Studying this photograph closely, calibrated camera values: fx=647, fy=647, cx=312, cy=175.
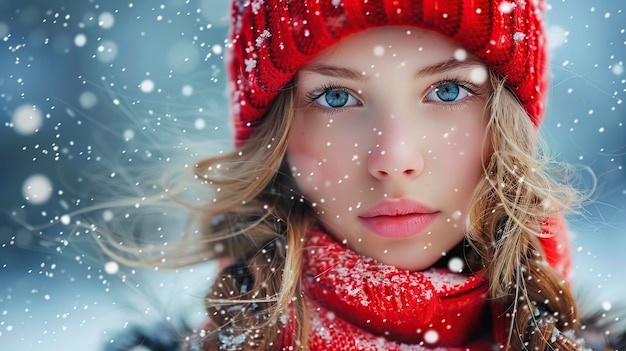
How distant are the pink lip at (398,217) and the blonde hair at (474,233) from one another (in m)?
0.09

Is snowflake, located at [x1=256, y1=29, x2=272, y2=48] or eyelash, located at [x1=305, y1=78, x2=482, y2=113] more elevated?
snowflake, located at [x1=256, y1=29, x2=272, y2=48]

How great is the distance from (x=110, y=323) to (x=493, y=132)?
931 mm

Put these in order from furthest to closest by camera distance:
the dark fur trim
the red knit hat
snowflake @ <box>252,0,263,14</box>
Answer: the dark fur trim < snowflake @ <box>252,0,263,14</box> < the red knit hat

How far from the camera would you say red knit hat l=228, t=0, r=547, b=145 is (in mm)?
961

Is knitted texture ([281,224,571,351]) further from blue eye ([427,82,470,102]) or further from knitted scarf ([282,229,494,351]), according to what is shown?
blue eye ([427,82,470,102])

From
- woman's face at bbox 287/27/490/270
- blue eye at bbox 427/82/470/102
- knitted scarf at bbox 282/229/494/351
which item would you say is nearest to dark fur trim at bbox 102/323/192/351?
knitted scarf at bbox 282/229/494/351

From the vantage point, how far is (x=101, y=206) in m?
1.41

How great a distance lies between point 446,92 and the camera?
3.41ft

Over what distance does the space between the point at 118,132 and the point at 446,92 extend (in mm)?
854

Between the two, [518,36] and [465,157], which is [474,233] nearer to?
[465,157]

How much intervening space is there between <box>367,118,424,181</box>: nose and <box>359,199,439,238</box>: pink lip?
0.06m

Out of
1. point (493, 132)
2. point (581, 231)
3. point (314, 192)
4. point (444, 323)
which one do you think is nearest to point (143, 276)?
point (314, 192)

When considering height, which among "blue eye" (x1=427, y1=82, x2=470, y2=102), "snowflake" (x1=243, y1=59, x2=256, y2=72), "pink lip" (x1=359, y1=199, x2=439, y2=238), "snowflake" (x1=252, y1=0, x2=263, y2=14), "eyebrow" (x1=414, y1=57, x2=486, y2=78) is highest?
"snowflake" (x1=252, y1=0, x2=263, y2=14)

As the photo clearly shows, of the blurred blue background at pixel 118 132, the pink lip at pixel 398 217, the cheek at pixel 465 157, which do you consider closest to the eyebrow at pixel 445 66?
the cheek at pixel 465 157
